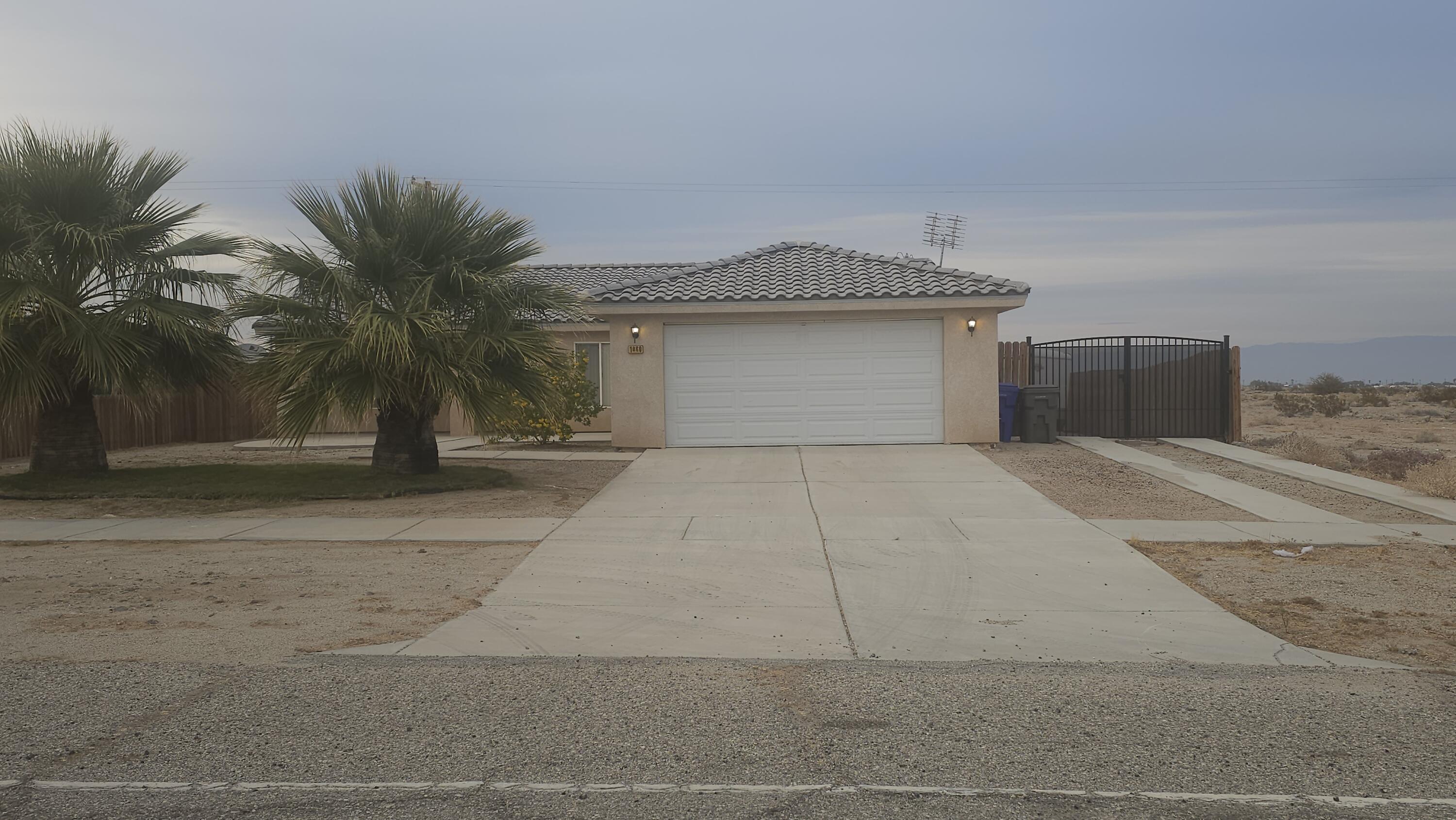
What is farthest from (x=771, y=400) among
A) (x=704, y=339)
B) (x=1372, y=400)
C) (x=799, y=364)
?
(x=1372, y=400)

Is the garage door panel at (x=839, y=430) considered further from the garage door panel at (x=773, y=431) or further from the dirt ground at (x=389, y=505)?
the dirt ground at (x=389, y=505)

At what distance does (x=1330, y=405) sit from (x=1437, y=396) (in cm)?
1050

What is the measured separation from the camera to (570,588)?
8062 mm

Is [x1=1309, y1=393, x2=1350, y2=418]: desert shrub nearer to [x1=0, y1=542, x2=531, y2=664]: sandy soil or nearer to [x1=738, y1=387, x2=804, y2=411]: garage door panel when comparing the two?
[x1=738, y1=387, x2=804, y2=411]: garage door panel

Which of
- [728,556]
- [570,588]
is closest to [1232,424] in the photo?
[728,556]

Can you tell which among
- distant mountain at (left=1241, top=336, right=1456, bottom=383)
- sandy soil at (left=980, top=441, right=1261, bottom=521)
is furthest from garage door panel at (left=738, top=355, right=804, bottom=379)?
distant mountain at (left=1241, top=336, right=1456, bottom=383)

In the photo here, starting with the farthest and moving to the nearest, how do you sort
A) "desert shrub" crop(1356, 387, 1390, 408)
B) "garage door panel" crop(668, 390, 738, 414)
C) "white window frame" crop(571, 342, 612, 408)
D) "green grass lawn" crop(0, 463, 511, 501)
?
"desert shrub" crop(1356, 387, 1390, 408) → "white window frame" crop(571, 342, 612, 408) → "garage door panel" crop(668, 390, 738, 414) → "green grass lawn" crop(0, 463, 511, 501)

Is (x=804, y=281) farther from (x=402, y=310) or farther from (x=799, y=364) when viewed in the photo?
(x=402, y=310)

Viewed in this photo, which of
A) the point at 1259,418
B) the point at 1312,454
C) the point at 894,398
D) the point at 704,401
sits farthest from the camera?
the point at 1259,418

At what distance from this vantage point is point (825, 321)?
1791cm

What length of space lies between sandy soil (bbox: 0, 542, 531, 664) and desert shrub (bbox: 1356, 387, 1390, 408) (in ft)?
137

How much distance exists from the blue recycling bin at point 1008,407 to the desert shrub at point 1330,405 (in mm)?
21785

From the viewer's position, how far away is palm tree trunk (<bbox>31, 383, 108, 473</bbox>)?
45.1ft

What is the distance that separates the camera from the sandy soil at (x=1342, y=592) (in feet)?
21.4
